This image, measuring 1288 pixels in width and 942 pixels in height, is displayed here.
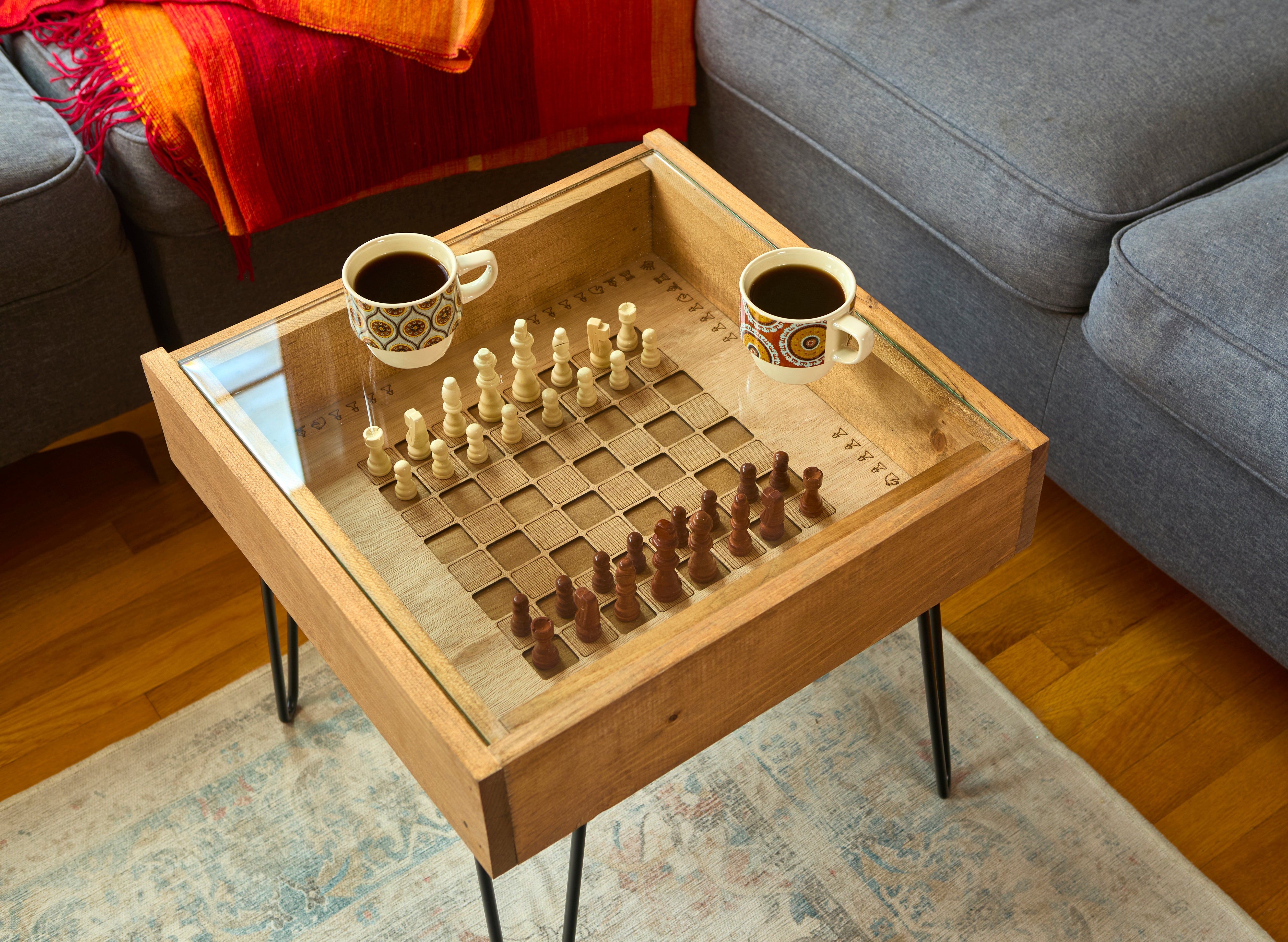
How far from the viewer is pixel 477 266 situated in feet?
3.36

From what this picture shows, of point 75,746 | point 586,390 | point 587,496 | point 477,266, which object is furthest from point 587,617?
point 75,746

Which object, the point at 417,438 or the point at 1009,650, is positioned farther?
the point at 1009,650

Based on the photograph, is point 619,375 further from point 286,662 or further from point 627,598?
point 286,662

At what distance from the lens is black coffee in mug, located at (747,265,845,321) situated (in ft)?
3.13

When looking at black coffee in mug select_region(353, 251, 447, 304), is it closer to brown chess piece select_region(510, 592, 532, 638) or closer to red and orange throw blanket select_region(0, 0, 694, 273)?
brown chess piece select_region(510, 592, 532, 638)

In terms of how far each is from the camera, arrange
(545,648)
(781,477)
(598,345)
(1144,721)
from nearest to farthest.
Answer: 1. (545,648)
2. (781,477)
3. (598,345)
4. (1144,721)

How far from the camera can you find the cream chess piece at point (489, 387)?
3.34ft

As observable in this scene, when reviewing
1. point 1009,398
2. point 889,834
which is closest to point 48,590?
point 889,834

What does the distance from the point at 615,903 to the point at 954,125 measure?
2.74 ft

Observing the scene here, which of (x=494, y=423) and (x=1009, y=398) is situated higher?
(x=494, y=423)

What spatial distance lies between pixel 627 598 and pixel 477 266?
328 millimetres

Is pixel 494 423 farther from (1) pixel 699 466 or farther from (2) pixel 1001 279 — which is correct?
(2) pixel 1001 279

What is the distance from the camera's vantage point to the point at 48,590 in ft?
4.59

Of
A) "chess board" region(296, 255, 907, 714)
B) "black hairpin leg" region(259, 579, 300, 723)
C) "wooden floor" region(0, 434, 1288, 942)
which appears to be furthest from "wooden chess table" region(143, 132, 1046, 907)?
"wooden floor" region(0, 434, 1288, 942)
